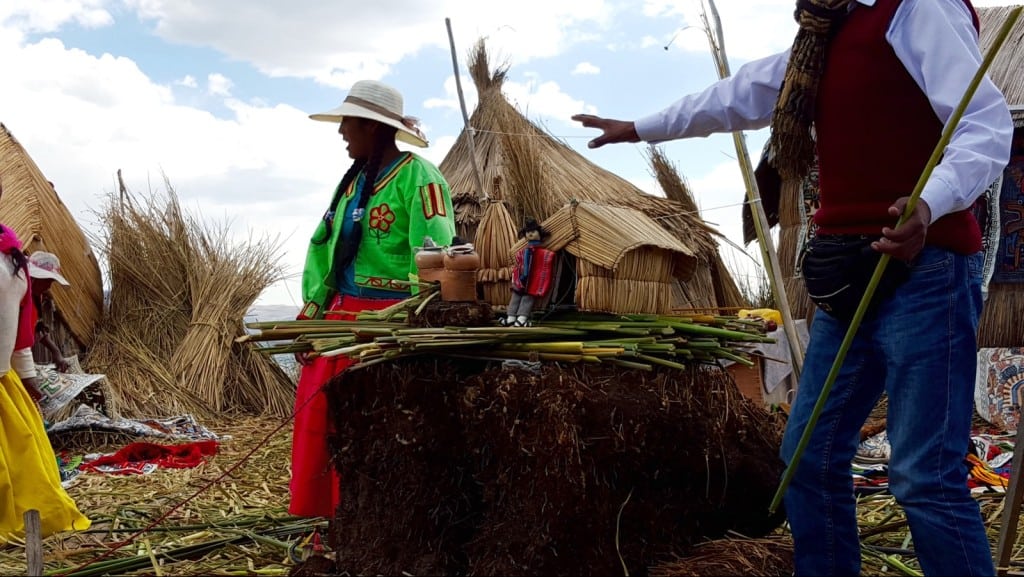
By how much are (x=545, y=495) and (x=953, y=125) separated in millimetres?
1354

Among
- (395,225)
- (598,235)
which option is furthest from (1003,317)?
(598,235)

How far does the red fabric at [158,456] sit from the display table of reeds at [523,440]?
3.44 meters

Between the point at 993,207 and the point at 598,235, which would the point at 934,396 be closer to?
the point at 598,235

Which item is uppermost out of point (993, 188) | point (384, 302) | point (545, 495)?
point (993, 188)

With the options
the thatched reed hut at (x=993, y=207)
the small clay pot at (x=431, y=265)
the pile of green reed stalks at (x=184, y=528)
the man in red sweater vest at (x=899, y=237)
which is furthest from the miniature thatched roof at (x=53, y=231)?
the man in red sweater vest at (x=899, y=237)

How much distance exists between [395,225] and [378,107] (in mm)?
506

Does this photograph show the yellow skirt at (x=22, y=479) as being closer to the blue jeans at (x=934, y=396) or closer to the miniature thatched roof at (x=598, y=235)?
the miniature thatched roof at (x=598, y=235)

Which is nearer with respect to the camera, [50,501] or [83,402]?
[50,501]

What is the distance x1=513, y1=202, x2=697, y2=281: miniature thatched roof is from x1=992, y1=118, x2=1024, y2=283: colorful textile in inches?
214

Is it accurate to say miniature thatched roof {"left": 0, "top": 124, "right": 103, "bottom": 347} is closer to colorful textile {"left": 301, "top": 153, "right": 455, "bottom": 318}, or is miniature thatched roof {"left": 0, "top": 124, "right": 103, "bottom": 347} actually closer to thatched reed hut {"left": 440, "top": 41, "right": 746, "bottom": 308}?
thatched reed hut {"left": 440, "top": 41, "right": 746, "bottom": 308}

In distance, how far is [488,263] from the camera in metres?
3.09

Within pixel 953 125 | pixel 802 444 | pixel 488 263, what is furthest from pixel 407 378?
pixel 953 125

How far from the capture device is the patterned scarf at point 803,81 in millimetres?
2471

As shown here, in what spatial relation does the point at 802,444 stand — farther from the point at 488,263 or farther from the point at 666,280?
the point at 488,263
